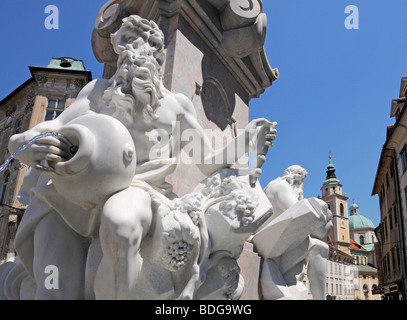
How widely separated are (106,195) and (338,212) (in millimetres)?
77867

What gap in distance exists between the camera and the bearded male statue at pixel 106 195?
5.88 feet

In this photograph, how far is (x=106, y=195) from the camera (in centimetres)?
192

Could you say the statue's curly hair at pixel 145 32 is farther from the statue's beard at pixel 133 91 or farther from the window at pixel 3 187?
the window at pixel 3 187

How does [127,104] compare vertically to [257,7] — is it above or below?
below

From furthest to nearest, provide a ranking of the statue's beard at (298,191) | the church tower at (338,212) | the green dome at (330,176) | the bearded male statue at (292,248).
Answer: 1. the green dome at (330,176)
2. the church tower at (338,212)
3. the statue's beard at (298,191)
4. the bearded male statue at (292,248)

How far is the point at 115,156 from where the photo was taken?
74.2 inches

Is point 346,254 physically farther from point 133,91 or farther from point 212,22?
point 133,91

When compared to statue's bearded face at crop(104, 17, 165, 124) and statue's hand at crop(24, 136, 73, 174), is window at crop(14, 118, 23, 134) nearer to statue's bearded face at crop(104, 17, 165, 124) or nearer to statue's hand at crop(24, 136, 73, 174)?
statue's bearded face at crop(104, 17, 165, 124)

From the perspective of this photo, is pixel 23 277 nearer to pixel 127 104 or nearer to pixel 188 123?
pixel 127 104

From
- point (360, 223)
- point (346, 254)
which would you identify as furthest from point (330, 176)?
point (346, 254)

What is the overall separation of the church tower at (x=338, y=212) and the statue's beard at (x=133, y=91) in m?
70.6

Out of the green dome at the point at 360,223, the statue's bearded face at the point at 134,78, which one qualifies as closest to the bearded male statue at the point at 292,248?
the statue's bearded face at the point at 134,78
